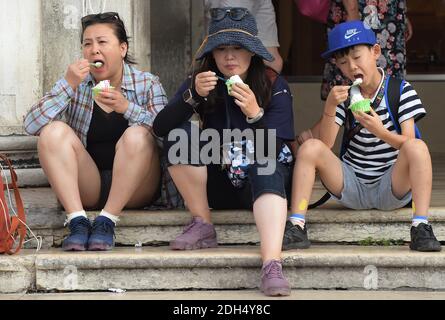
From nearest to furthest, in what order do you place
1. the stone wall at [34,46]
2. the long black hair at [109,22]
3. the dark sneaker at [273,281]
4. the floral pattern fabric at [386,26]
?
the dark sneaker at [273,281], the long black hair at [109,22], the stone wall at [34,46], the floral pattern fabric at [386,26]

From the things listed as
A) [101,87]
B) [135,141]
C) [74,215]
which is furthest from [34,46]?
[74,215]

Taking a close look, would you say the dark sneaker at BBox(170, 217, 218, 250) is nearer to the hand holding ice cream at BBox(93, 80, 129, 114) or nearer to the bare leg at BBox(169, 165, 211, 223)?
the bare leg at BBox(169, 165, 211, 223)

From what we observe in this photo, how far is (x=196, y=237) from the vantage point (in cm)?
602

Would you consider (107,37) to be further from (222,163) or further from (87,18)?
(222,163)

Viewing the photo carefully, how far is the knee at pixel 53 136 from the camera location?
6047 mm

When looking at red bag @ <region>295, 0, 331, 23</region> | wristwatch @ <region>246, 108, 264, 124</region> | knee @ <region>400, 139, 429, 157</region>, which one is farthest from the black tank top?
red bag @ <region>295, 0, 331, 23</region>

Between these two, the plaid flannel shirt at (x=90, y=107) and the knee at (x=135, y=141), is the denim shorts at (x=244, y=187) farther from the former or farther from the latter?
the plaid flannel shirt at (x=90, y=107)

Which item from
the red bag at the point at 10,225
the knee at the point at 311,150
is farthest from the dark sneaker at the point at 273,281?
the red bag at the point at 10,225

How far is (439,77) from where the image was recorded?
1033cm

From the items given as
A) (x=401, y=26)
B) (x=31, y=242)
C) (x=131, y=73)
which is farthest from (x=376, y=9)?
(x=31, y=242)

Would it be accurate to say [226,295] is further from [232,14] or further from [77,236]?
[232,14]

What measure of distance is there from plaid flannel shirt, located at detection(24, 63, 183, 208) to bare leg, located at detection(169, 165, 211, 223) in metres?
0.34

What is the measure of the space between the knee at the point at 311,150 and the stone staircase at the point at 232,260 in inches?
16.1

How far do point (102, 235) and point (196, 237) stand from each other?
1.66 ft
